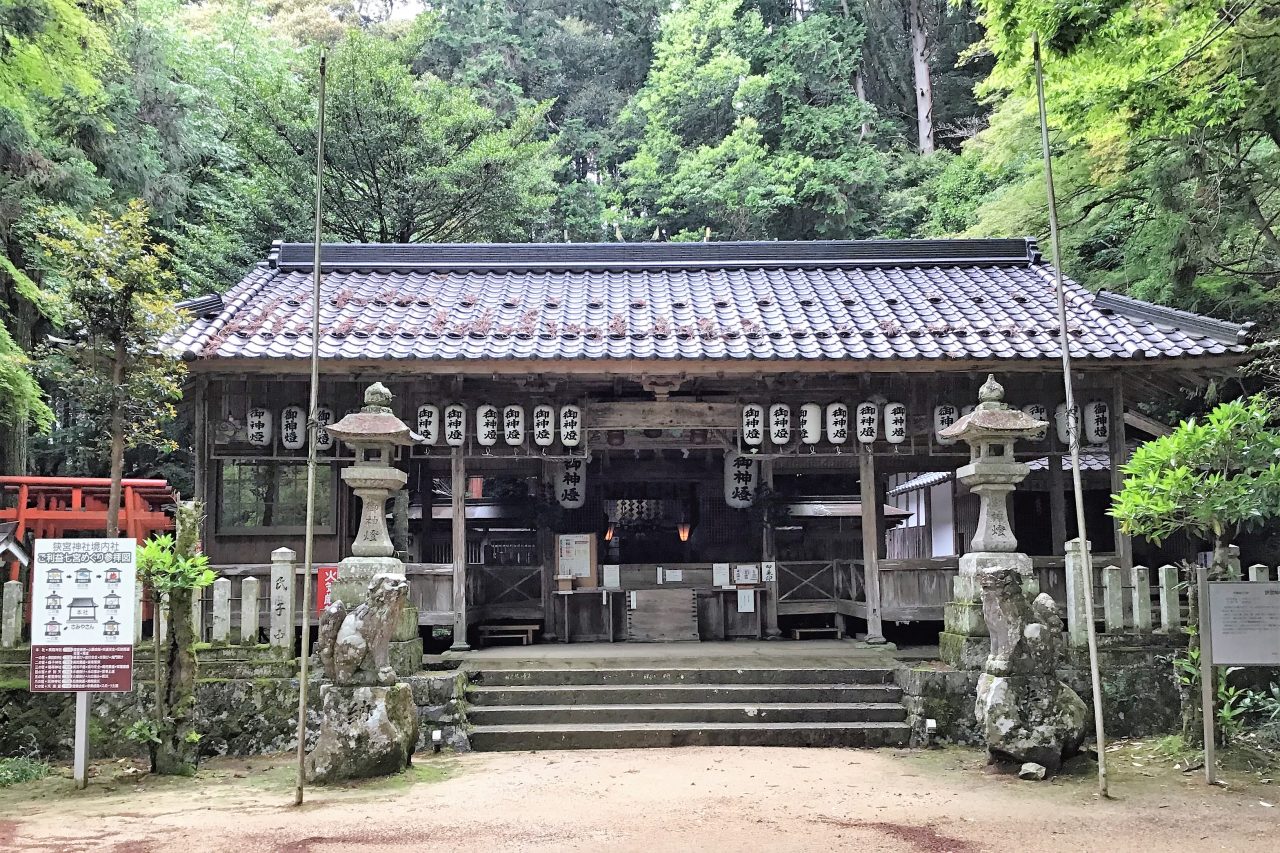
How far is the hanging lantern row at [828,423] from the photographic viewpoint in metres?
12.2

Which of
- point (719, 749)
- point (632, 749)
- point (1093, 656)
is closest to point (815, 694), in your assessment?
point (719, 749)

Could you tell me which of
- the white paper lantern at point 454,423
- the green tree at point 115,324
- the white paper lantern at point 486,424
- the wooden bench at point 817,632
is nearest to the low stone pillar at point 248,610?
the green tree at point 115,324

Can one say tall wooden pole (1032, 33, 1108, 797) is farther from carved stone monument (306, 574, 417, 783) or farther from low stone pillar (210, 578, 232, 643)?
low stone pillar (210, 578, 232, 643)

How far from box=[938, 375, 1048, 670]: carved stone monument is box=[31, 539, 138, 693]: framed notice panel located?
7918mm

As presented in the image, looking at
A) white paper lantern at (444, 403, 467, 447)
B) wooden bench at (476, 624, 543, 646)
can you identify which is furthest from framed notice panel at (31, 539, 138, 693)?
wooden bench at (476, 624, 543, 646)

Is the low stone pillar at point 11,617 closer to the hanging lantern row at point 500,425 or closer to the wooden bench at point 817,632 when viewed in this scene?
the hanging lantern row at point 500,425

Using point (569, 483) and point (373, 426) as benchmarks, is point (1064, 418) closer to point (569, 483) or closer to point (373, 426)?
point (569, 483)

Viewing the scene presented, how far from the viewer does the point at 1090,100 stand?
986 centimetres

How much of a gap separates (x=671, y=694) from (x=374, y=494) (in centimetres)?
387

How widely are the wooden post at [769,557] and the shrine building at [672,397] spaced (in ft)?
0.14

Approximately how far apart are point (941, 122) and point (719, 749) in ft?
86.7

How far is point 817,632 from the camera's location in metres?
15.2

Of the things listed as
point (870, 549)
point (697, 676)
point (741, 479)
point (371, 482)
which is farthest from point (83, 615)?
point (741, 479)

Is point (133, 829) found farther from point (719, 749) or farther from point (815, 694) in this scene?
point (815, 694)
